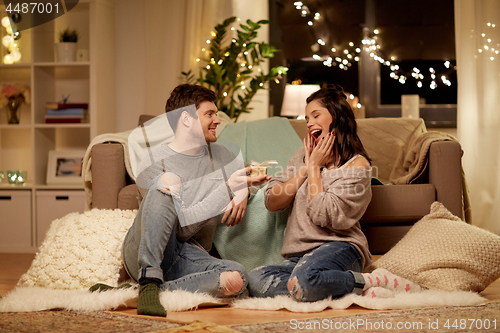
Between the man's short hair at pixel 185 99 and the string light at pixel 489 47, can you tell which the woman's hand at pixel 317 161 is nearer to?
the man's short hair at pixel 185 99

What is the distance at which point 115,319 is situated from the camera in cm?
143

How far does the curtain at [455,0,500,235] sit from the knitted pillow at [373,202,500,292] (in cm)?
167

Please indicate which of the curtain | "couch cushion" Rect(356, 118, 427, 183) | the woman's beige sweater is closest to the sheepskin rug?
the woman's beige sweater

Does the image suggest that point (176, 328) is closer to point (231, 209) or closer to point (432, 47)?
point (231, 209)

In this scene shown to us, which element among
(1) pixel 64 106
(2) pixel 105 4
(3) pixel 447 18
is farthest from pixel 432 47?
(1) pixel 64 106

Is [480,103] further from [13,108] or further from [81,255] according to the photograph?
[13,108]

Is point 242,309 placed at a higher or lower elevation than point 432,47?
lower

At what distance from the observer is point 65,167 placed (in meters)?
3.41

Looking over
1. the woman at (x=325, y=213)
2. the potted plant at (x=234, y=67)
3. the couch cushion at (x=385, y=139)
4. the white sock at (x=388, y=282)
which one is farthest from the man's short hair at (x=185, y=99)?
the potted plant at (x=234, y=67)

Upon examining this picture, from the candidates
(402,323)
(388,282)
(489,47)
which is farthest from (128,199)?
(489,47)

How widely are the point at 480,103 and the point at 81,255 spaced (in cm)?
296

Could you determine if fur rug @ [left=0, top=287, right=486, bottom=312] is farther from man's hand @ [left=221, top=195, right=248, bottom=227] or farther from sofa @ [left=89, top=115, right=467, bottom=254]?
sofa @ [left=89, top=115, right=467, bottom=254]

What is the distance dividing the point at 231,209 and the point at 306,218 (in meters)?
0.29

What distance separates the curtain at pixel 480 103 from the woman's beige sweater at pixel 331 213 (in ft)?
6.81
